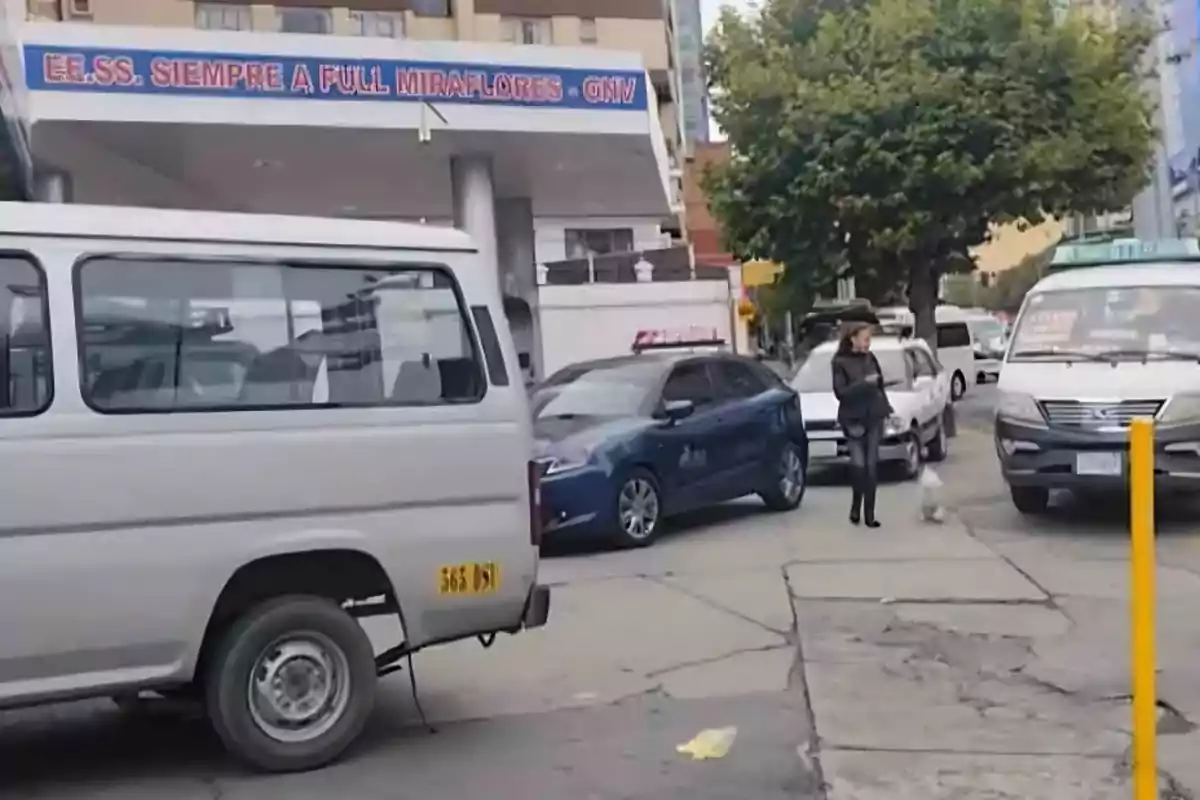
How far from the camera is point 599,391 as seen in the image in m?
13.0

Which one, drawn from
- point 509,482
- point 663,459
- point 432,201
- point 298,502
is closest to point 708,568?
point 663,459

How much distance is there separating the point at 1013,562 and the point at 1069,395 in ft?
5.33

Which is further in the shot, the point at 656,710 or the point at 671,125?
the point at 671,125

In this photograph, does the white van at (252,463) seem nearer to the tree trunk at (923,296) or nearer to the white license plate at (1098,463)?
the white license plate at (1098,463)

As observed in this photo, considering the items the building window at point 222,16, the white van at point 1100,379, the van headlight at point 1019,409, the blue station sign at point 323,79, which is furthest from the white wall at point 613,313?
the van headlight at point 1019,409

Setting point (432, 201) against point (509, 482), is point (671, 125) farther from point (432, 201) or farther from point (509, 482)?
point (509, 482)

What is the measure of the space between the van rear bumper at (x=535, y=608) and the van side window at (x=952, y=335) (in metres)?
27.1

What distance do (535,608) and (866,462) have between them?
21.9ft

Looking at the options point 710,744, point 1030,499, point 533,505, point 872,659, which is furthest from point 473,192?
point 710,744

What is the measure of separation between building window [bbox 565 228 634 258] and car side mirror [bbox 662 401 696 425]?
2266 centimetres

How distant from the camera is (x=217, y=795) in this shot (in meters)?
5.89

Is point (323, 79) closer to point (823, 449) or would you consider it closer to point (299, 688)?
point (823, 449)

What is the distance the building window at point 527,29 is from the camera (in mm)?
36531

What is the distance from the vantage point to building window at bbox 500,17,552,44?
36.5m
